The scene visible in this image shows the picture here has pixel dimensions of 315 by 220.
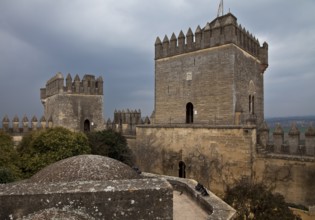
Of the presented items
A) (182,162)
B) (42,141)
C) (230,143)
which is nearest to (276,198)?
(230,143)

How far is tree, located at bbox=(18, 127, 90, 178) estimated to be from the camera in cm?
1453

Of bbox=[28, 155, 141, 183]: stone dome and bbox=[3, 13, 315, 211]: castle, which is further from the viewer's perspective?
bbox=[3, 13, 315, 211]: castle

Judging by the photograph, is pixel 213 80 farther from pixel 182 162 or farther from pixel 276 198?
pixel 276 198

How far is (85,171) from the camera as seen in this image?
5.98 m

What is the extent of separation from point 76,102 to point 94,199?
72.4 ft

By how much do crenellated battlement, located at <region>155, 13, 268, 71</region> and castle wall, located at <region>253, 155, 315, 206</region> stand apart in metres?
7.84

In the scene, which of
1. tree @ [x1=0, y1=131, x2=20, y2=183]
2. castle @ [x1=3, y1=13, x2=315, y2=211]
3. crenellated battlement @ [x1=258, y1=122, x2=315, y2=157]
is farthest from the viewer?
castle @ [x1=3, y1=13, x2=315, y2=211]

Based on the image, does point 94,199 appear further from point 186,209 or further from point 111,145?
point 111,145

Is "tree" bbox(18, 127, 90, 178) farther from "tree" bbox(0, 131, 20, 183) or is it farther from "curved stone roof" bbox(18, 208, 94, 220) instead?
"curved stone roof" bbox(18, 208, 94, 220)

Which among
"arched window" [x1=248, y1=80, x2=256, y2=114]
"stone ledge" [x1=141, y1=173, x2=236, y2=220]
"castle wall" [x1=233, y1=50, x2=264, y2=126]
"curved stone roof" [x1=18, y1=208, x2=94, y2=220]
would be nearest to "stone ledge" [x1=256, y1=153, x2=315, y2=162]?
"castle wall" [x1=233, y1=50, x2=264, y2=126]

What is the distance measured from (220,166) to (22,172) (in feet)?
38.3

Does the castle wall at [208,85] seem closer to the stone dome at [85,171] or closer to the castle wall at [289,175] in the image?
the castle wall at [289,175]

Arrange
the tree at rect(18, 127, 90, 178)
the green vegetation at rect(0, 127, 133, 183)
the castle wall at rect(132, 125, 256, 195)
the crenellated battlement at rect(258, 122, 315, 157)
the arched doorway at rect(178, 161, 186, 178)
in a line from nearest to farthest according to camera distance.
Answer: the crenellated battlement at rect(258, 122, 315, 157)
the green vegetation at rect(0, 127, 133, 183)
the tree at rect(18, 127, 90, 178)
the castle wall at rect(132, 125, 256, 195)
the arched doorway at rect(178, 161, 186, 178)

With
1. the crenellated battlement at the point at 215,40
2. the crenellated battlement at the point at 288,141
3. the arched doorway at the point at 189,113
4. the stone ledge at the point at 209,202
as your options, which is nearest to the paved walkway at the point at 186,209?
the stone ledge at the point at 209,202
